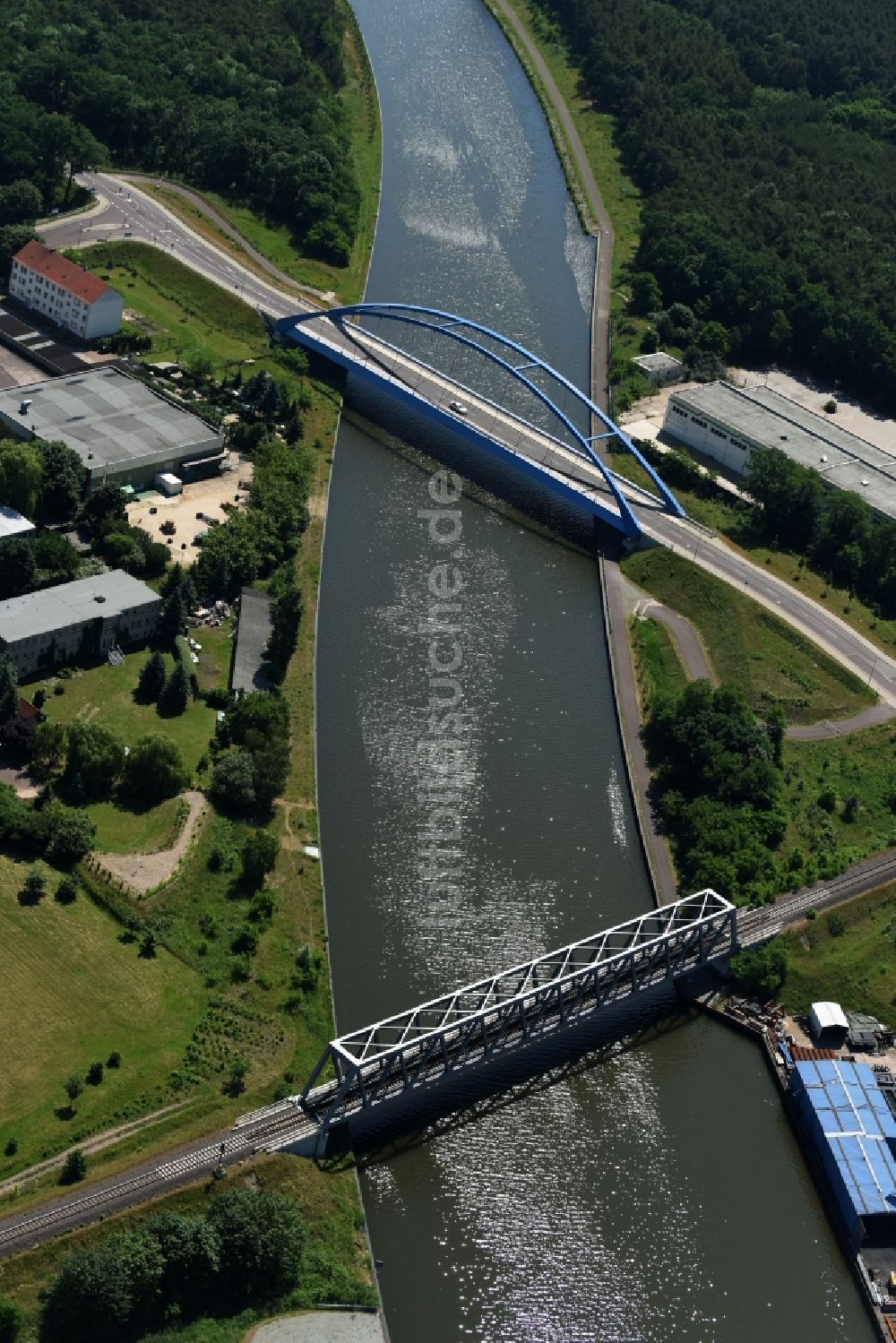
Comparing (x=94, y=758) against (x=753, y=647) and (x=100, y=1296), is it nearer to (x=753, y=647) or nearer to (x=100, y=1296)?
(x=100, y=1296)

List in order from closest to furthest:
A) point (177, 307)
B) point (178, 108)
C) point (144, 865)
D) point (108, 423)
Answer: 1. point (144, 865)
2. point (108, 423)
3. point (177, 307)
4. point (178, 108)

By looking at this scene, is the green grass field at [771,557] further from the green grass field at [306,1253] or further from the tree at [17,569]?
the green grass field at [306,1253]

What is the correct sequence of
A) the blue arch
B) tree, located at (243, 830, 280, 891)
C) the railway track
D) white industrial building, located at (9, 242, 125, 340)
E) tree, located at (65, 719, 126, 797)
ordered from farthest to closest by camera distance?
1. white industrial building, located at (9, 242, 125, 340)
2. the blue arch
3. tree, located at (65, 719, 126, 797)
4. tree, located at (243, 830, 280, 891)
5. the railway track

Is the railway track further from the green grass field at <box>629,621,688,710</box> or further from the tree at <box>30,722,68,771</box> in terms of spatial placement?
the green grass field at <box>629,621,688,710</box>

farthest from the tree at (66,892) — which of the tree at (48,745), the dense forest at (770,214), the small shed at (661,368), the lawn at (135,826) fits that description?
the dense forest at (770,214)

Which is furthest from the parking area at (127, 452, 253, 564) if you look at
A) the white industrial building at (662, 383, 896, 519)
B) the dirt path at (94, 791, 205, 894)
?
the white industrial building at (662, 383, 896, 519)

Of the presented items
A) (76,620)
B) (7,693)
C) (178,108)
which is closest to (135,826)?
(7,693)

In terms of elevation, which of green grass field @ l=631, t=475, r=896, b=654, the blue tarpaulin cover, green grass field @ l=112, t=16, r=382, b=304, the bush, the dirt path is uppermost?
the blue tarpaulin cover
